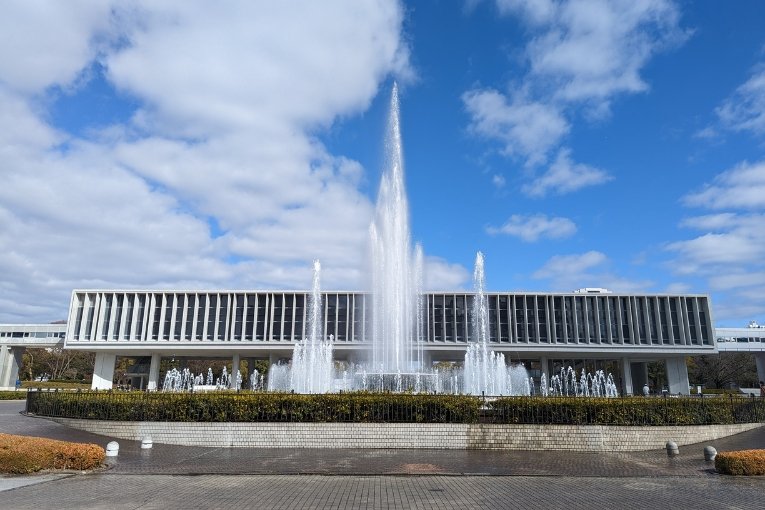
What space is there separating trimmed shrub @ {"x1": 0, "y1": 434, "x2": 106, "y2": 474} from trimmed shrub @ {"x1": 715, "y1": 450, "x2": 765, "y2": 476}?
14853mm

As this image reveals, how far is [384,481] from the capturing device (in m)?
11.4

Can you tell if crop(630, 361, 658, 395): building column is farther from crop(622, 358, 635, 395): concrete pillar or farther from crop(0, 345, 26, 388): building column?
crop(0, 345, 26, 388): building column

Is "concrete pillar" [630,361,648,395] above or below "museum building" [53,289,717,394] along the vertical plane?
below

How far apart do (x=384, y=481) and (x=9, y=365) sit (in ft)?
219

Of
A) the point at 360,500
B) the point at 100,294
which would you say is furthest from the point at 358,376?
the point at 100,294

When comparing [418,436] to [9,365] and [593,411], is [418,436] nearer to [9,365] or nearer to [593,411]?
[593,411]

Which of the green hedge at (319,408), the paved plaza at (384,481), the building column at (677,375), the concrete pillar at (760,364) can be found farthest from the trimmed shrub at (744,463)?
the concrete pillar at (760,364)

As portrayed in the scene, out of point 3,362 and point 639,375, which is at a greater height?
point 3,362

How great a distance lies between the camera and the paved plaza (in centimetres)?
948

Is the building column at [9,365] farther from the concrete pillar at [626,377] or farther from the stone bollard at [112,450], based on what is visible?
the concrete pillar at [626,377]

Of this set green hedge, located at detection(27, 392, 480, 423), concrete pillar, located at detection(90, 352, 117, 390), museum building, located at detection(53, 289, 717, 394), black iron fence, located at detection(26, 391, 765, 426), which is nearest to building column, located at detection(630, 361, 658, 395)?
museum building, located at detection(53, 289, 717, 394)

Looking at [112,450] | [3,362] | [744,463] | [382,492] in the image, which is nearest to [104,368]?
[3,362]

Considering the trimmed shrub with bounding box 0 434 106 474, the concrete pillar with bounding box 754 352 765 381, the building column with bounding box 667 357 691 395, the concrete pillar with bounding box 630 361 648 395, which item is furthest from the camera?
the concrete pillar with bounding box 630 361 648 395

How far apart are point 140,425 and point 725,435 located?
1970 centimetres
